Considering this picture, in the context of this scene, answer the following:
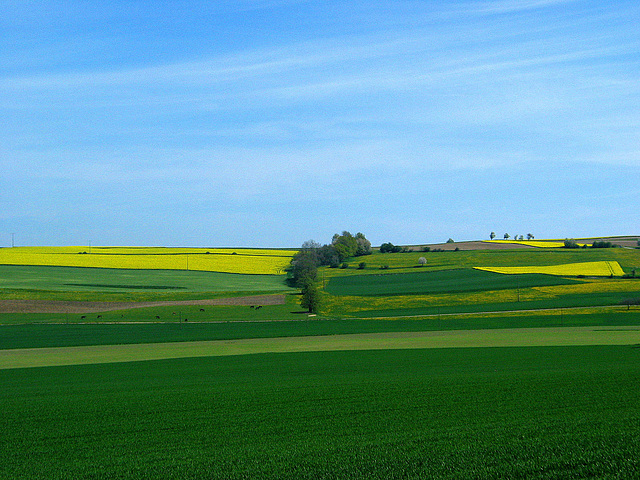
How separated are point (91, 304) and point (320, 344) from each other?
46.4 m

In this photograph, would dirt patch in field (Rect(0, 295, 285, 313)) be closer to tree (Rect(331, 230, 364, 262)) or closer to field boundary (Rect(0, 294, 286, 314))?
field boundary (Rect(0, 294, 286, 314))

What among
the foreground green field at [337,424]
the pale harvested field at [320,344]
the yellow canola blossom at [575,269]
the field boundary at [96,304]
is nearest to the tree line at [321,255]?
the field boundary at [96,304]

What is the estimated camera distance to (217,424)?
14.6 metres

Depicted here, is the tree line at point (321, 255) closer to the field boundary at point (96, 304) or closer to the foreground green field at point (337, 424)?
the field boundary at point (96, 304)

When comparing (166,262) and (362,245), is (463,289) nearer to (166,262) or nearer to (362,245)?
(166,262)

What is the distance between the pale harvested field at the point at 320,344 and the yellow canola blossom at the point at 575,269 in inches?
1964

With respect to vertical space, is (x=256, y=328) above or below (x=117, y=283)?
below

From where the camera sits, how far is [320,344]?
4228cm

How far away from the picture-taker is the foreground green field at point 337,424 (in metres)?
10.2

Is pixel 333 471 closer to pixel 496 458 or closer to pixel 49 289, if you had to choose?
pixel 496 458

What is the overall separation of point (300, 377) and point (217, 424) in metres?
9.20

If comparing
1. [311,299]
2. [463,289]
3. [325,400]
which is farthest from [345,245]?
[325,400]

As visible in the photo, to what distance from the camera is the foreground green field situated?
1022 centimetres

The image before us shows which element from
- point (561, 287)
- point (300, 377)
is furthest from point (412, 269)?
point (300, 377)
